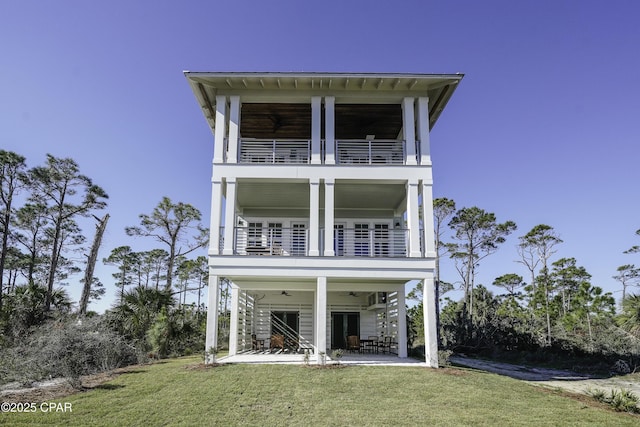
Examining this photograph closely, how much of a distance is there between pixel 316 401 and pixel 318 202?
702cm

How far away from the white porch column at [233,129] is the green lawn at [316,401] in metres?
6.97

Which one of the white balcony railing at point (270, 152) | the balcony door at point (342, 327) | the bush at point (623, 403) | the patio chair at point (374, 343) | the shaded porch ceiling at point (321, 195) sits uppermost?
the white balcony railing at point (270, 152)

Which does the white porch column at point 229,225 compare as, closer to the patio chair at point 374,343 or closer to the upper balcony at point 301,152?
the upper balcony at point 301,152

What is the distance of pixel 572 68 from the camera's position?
1596 cm

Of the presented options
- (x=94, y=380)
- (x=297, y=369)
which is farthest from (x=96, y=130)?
(x=297, y=369)

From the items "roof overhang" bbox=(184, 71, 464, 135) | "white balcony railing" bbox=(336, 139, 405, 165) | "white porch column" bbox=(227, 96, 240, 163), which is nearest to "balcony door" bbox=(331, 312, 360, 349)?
"white balcony railing" bbox=(336, 139, 405, 165)

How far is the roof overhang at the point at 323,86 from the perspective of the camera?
13.5 meters

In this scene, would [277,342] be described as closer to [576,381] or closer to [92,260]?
[576,381]

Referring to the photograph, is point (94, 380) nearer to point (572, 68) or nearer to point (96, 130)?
point (96, 130)

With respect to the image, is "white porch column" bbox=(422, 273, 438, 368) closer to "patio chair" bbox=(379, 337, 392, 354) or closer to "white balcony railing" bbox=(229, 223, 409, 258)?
"white balcony railing" bbox=(229, 223, 409, 258)

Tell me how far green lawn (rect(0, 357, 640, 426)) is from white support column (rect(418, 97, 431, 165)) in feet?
23.0

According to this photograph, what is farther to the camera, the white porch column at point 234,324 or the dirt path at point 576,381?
the white porch column at point 234,324

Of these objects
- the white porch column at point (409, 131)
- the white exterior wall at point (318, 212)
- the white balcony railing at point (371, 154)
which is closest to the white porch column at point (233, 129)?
the white exterior wall at point (318, 212)

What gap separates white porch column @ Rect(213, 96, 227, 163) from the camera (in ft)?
45.4
